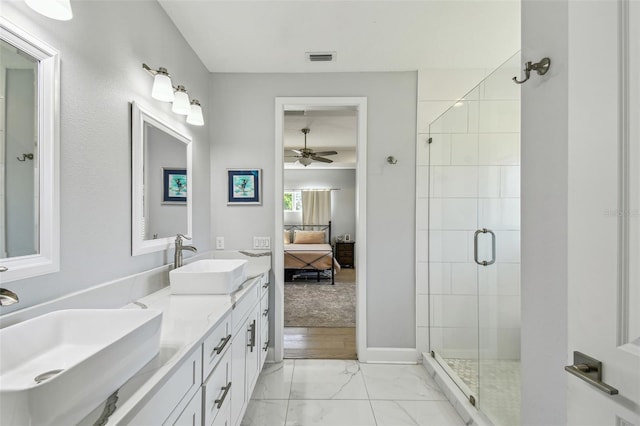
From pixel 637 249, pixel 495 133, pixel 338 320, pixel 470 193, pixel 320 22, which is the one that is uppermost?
pixel 320 22

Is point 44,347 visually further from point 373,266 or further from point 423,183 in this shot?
point 423,183

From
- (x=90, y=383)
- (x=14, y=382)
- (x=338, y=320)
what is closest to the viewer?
(x=90, y=383)

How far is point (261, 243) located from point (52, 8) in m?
1.84

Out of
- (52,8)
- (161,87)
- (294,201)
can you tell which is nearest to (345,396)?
(161,87)

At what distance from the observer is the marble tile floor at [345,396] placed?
1762 mm

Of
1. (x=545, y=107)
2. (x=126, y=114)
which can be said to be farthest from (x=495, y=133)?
(x=126, y=114)

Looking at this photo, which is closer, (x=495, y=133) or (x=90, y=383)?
(x=90, y=383)

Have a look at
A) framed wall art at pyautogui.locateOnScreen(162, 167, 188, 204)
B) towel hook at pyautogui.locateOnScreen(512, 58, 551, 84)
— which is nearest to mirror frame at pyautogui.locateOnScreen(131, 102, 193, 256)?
framed wall art at pyautogui.locateOnScreen(162, 167, 188, 204)

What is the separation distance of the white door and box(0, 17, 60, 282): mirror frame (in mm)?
1584

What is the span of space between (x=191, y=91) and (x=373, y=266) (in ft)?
6.64

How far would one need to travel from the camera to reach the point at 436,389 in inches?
81.9

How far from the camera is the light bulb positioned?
1.48m

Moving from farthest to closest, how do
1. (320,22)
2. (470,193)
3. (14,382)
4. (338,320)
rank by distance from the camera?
(338,320) → (470,193) → (320,22) → (14,382)

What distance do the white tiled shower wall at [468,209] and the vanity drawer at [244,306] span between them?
55.6 inches
